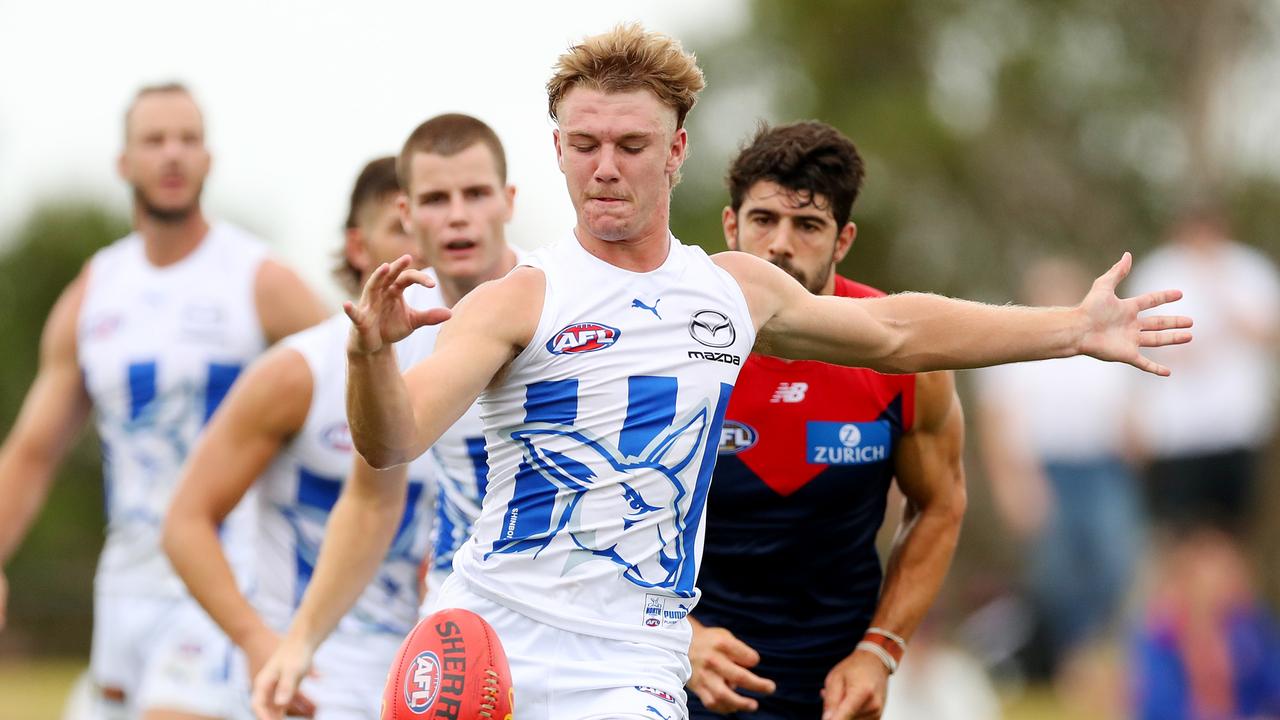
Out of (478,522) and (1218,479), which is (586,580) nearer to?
(478,522)

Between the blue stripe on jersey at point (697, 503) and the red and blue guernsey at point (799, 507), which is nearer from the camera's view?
the blue stripe on jersey at point (697, 503)

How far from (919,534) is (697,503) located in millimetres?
1535

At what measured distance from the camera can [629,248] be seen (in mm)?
4941

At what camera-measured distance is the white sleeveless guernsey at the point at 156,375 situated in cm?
806

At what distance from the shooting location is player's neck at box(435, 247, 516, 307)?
6.29 m

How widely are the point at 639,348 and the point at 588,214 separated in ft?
1.27

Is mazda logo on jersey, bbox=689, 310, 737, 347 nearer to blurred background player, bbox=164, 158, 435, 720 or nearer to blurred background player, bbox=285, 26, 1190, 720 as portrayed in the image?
blurred background player, bbox=285, 26, 1190, 720

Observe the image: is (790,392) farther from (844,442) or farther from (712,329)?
(712,329)

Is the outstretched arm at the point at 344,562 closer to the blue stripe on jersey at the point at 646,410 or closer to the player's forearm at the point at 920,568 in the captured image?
the blue stripe on jersey at the point at 646,410

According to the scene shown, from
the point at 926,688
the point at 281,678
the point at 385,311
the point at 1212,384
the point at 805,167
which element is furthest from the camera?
the point at 926,688

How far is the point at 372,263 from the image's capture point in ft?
23.2

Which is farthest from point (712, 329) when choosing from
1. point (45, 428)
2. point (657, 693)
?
point (45, 428)

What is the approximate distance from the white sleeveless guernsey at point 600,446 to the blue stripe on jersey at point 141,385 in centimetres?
359

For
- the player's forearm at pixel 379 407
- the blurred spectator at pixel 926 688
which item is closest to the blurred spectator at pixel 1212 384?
the blurred spectator at pixel 926 688
